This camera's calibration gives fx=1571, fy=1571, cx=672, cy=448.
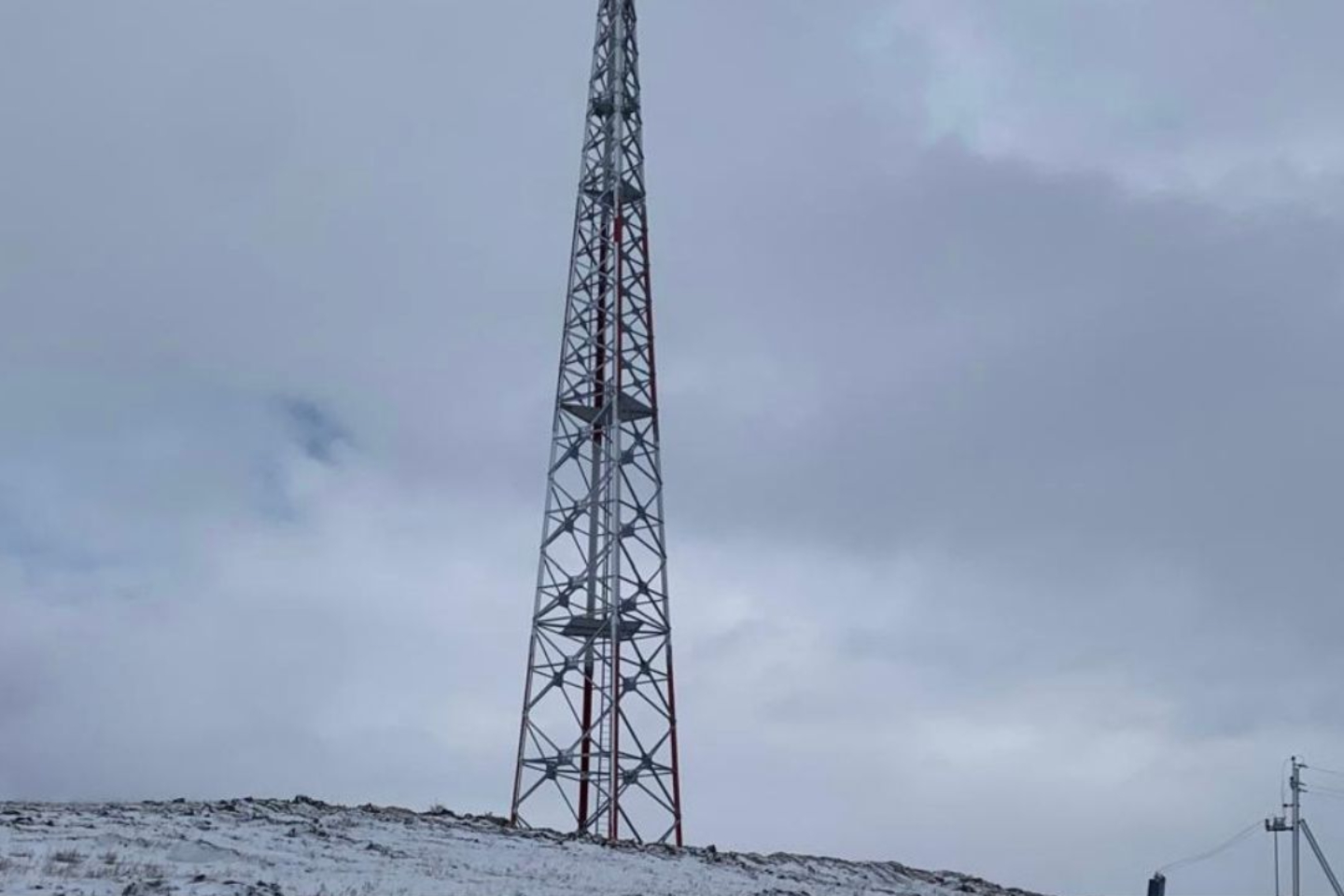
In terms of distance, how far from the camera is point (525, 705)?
39906 millimetres

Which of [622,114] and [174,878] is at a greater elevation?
[622,114]

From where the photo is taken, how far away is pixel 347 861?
2625 cm

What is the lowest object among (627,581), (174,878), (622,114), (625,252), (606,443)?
(174,878)

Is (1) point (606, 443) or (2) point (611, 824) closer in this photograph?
(2) point (611, 824)

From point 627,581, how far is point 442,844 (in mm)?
12121

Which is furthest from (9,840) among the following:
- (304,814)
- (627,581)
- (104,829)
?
(627,581)

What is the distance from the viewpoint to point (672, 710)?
39375mm

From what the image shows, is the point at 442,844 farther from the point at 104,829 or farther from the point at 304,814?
the point at 104,829

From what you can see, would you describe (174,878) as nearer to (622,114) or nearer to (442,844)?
(442,844)

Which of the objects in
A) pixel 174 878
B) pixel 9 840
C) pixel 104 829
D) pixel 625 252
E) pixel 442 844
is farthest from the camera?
pixel 625 252

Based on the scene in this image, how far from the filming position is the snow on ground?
23141mm

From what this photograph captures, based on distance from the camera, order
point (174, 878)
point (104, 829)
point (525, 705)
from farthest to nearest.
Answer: point (525, 705) → point (104, 829) → point (174, 878)

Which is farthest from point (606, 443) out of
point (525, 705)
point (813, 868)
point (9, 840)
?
point (9, 840)

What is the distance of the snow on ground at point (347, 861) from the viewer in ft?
75.9
